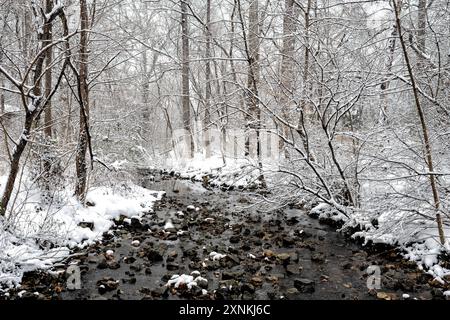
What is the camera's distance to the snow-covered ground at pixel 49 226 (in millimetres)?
5234

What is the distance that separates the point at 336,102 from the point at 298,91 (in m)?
0.91

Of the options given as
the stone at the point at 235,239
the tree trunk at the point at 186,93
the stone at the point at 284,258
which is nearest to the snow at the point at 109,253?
the stone at the point at 235,239

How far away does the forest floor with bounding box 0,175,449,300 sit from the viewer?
5.06 m

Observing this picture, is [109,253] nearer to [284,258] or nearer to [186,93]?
[284,258]

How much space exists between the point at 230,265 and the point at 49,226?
10.3 feet

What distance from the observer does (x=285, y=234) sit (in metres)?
7.64

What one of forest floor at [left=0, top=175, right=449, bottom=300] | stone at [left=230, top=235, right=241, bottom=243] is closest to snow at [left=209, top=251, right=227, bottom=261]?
forest floor at [left=0, top=175, right=449, bottom=300]

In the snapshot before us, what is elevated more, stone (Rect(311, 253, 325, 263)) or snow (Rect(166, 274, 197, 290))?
stone (Rect(311, 253, 325, 263))

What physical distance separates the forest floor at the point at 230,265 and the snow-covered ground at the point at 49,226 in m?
0.23

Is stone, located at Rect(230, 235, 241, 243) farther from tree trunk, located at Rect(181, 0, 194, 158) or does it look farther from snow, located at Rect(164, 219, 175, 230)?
tree trunk, located at Rect(181, 0, 194, 158)

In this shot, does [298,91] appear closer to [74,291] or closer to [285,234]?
[285,234]

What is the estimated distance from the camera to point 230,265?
599 centimetres

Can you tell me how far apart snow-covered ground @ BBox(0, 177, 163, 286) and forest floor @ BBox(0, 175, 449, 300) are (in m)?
0.23
